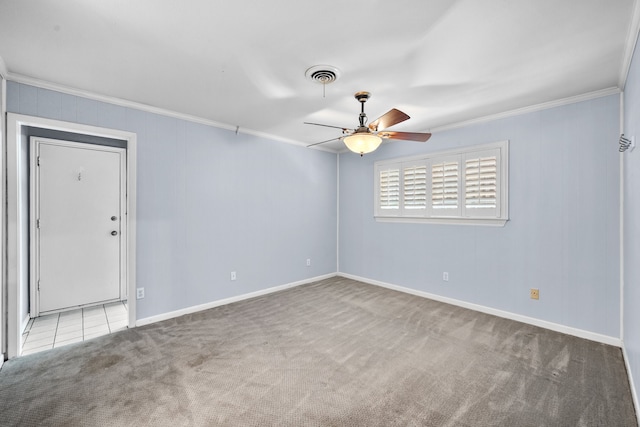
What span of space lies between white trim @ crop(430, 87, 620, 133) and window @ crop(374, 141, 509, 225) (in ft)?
1.07

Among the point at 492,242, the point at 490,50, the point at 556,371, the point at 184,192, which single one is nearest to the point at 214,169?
the point at 184,192

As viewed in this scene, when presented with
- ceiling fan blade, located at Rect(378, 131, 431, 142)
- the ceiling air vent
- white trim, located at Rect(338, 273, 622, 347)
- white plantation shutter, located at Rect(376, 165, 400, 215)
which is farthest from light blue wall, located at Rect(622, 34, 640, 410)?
white plantation shutter, located at Rect(376, 165, 400, 215)

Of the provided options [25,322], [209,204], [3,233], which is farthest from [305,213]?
[25,322]

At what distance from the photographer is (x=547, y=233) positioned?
323cm

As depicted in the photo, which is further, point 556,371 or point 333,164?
point 333,164

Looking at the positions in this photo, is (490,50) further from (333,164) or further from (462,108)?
(333,164)

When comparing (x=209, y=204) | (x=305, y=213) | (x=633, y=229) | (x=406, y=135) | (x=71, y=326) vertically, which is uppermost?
(x=406, y=135)

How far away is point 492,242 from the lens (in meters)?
3.64

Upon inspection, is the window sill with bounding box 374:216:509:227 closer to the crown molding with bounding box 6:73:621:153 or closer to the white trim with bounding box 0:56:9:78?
the crown molding with bounding box 6:73:621:153

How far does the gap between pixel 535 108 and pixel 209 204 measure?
4.03 m

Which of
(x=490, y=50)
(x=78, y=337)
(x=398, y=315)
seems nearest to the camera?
(x=490, y=50)

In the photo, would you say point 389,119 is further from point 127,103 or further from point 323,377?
point 127,103

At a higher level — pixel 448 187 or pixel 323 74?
pixel 323 74

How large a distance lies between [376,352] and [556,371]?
4.65 ft
